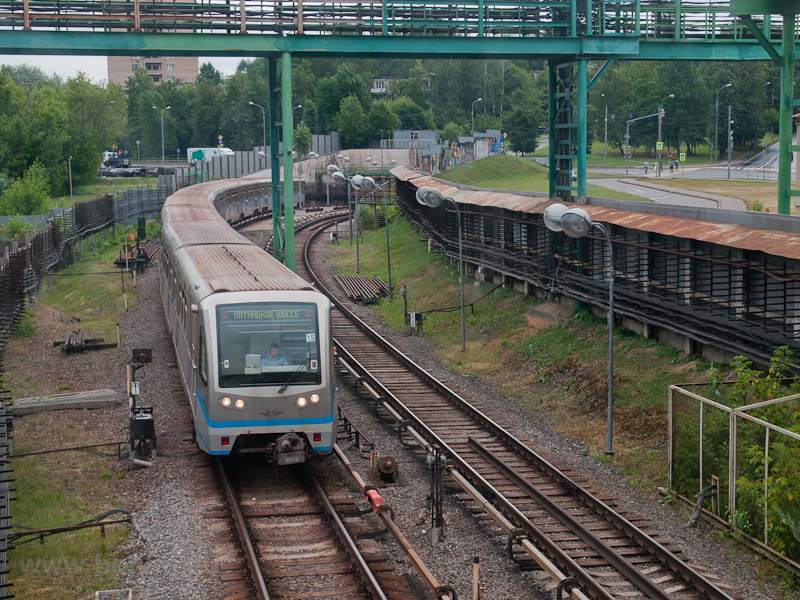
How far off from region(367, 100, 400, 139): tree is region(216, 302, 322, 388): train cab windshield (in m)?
82.6

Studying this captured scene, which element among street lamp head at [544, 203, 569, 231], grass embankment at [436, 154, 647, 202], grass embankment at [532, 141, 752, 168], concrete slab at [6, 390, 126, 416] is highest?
grass embankment at [532, 141, 752, 168]

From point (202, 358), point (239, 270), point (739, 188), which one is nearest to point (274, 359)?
point (202, 358)

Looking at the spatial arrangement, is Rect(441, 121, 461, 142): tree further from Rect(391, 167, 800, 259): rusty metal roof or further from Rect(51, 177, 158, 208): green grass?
Rect(391, 167, 800, 259): rusty metal roof

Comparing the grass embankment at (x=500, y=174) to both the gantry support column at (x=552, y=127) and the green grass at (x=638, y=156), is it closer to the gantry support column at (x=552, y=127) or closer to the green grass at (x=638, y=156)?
the green grass at (x=638, y=156)

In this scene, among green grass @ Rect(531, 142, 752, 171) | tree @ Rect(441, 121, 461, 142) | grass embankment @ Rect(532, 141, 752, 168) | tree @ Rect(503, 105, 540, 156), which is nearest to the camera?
grass embankment @ Rect(532, 141, 752, 168)

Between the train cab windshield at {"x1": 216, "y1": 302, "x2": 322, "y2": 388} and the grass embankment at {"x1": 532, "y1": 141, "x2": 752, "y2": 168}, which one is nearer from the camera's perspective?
the train cab windshield at {"x1": 216, "y1": 302, "x2": 322, "y2": 388}

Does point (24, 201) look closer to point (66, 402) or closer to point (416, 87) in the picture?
point (66, 402)

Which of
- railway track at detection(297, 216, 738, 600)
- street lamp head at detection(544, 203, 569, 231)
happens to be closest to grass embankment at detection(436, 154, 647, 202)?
railway track at detection(297, 216, 738, 600)

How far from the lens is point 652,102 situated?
284 ft

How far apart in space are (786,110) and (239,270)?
13.4 meters

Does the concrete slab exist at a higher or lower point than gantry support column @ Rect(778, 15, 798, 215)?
lower

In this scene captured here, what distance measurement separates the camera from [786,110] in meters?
20.7

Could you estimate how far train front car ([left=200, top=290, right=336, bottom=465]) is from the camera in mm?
13398

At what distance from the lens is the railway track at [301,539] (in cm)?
1070
